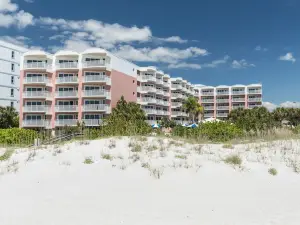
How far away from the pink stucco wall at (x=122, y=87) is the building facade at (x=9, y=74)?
24.3m

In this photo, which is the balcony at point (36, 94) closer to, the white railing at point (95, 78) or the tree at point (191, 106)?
the white railing at point (95, 78)

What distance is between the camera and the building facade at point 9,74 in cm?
6272

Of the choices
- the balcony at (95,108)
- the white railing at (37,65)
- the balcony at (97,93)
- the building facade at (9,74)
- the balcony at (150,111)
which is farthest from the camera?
the balcony at (150,111)

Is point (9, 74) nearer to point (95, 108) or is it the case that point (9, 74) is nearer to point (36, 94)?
point (36, 94)

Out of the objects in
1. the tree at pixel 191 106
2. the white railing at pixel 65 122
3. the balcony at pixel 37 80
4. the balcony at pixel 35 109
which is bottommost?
the white railing at pixel 65 122

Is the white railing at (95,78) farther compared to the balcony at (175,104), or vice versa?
the balcony at (175,104)

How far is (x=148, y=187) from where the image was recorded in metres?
8.91

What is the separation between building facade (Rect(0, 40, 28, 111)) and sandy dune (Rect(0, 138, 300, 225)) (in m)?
56.1

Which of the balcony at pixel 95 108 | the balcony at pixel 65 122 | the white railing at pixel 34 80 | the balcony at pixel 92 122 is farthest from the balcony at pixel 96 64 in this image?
the balcony at pixel 65 122

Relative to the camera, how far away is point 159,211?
7281mm

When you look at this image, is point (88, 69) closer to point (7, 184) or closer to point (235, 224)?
point (7, 184)

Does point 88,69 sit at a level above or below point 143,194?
above

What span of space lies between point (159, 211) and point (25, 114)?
5292cm

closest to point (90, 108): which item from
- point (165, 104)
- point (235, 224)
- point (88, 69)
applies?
point (88, 69)
